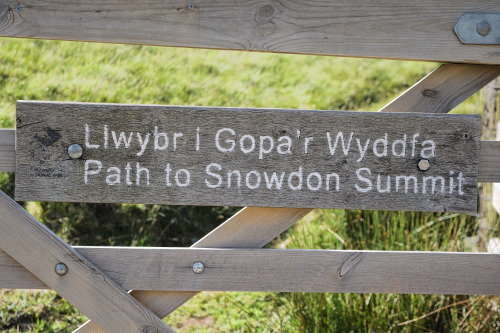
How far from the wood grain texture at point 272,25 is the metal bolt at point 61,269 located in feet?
2.86

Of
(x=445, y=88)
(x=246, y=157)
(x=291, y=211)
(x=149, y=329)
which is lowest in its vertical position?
(x=149, y=329)

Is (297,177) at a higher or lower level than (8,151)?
lower

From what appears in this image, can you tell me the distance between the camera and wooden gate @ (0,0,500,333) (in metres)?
1.83

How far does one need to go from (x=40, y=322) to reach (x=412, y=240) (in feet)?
8.38

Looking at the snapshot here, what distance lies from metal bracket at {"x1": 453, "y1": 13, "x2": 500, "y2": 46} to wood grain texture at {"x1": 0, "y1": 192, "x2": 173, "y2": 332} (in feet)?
5.29

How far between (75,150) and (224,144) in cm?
56

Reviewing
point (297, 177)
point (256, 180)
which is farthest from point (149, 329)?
point (297, 177)

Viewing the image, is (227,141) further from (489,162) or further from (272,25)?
(489,162)

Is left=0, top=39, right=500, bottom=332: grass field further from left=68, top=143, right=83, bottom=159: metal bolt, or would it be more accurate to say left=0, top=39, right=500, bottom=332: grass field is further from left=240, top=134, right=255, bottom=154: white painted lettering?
left=68, top=143, right=83, bottom=159: metal bolt

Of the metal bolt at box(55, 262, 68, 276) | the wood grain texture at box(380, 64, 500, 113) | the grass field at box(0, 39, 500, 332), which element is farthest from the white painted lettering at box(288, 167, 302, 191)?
the grass field at box(0, 39, 500, 332)

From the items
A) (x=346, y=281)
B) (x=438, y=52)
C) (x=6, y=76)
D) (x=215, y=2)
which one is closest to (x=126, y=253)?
(x=346, y=281)

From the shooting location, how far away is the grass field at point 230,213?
300 centimetres

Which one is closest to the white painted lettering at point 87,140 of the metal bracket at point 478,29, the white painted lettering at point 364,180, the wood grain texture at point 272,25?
the wood grain texture at point 272,25

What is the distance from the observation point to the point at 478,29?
185 cm
